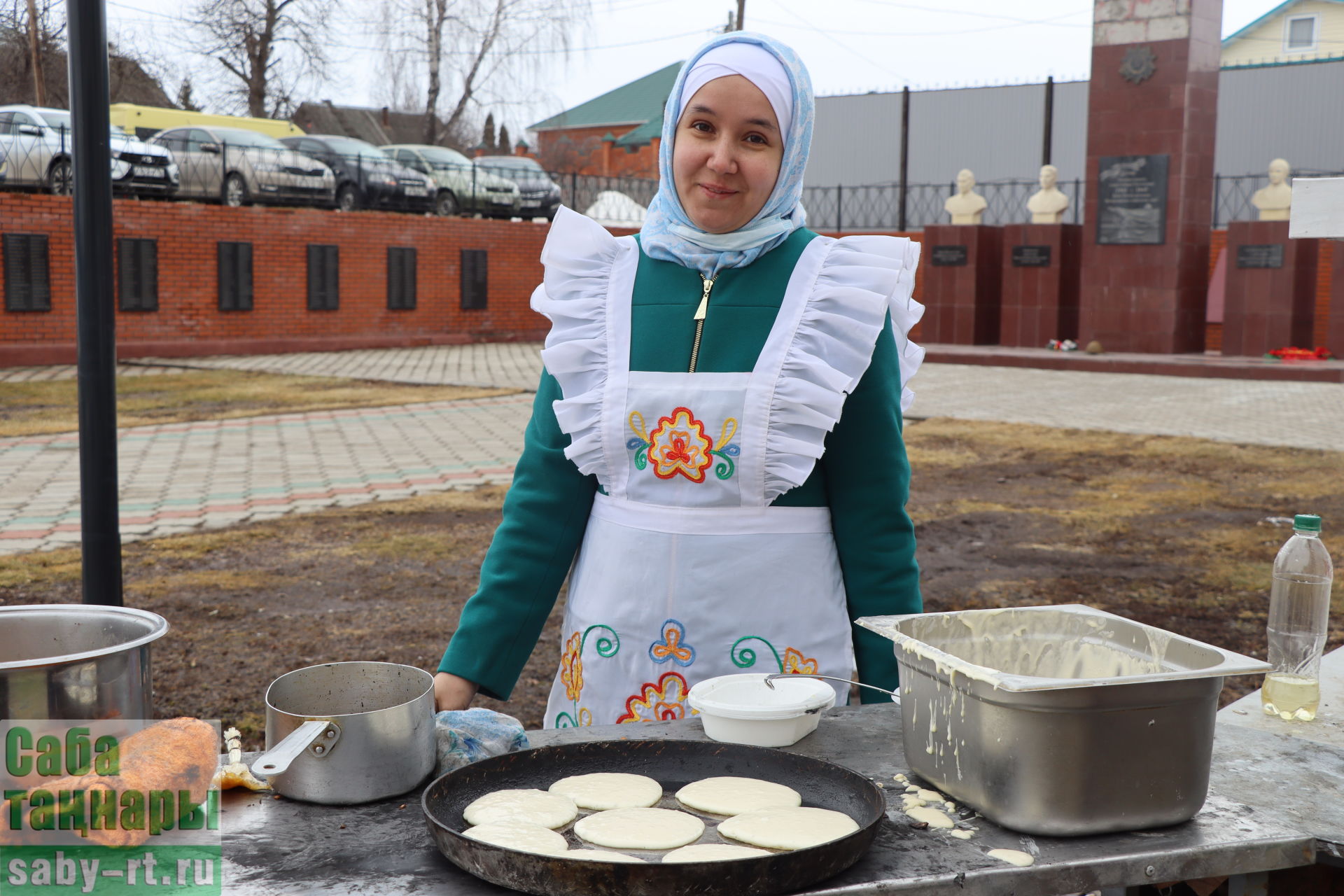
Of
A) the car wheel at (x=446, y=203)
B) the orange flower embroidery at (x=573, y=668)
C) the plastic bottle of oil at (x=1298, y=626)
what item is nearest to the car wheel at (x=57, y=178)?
the car wheel at (x=446, y=203)

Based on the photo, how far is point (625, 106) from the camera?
2087 inches

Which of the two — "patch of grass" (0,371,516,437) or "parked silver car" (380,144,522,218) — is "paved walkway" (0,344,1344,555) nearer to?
"patch of grass" (0,371,516,437)

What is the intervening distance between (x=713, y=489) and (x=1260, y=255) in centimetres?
1721

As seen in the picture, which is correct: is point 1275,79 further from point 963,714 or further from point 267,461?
point 963,714

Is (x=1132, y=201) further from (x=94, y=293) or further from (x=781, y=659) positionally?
(x=94, y=293)

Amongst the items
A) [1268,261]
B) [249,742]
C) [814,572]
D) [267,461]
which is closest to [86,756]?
[814,572]

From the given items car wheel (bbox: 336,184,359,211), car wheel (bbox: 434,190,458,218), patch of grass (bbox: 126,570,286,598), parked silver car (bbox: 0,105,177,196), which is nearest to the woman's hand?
patch of grass (bbox: 126,570,286,598)

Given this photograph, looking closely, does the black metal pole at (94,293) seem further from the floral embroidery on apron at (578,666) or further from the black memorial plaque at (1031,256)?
the black memorial plaque at (1031,256)

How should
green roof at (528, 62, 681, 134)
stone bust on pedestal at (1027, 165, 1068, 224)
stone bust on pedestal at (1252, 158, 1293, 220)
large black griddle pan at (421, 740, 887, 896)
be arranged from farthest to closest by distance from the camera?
green roof at (528, 62, 681, 134) → stone bust on pedestal at (1027, 165, 1068, 224) → stone bust on pedestal at (1252, 158, 1293, 220) → large black griddle pan at (421, 740, 887, 896)

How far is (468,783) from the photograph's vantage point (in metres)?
1.52

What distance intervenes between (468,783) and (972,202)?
19.5 metres

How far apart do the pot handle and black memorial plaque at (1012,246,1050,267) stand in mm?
18391

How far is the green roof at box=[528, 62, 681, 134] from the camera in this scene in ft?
171

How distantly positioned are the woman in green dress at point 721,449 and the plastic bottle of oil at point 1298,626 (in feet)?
3.00
